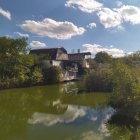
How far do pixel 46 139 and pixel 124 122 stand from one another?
4.61 meters

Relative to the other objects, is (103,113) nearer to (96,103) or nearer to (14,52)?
(96,103)

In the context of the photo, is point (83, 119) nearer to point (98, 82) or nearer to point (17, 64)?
point (98, 82)

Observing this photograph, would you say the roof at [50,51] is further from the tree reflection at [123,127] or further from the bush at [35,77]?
the tree reflection at [123,127]

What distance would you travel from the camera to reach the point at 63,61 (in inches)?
2130

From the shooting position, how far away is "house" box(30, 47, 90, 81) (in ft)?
164

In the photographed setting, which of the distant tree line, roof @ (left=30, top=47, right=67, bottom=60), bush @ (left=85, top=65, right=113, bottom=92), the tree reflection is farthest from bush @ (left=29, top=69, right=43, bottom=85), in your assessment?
the tree reflection

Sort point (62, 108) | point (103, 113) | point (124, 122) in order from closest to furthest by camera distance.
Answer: point (124, 122), point (103, 113), point (62, 108)

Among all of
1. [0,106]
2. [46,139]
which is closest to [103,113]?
[46,139]

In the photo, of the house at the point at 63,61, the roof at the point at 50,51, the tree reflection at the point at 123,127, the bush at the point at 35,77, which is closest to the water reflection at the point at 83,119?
the tree reflection at the point at 123,127

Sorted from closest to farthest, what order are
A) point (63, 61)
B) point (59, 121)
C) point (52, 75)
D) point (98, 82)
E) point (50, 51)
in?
point (59, 121) < point (98, 82) < point (52, 75) < point (63, 61) < point (50, 51)

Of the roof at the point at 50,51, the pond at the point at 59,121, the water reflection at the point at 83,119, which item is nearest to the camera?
the pond at the point at 59,121

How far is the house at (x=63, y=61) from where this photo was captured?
50000 mm

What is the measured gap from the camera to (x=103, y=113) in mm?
17844

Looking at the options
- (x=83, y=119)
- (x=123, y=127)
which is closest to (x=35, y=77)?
(x=83, y=119)
